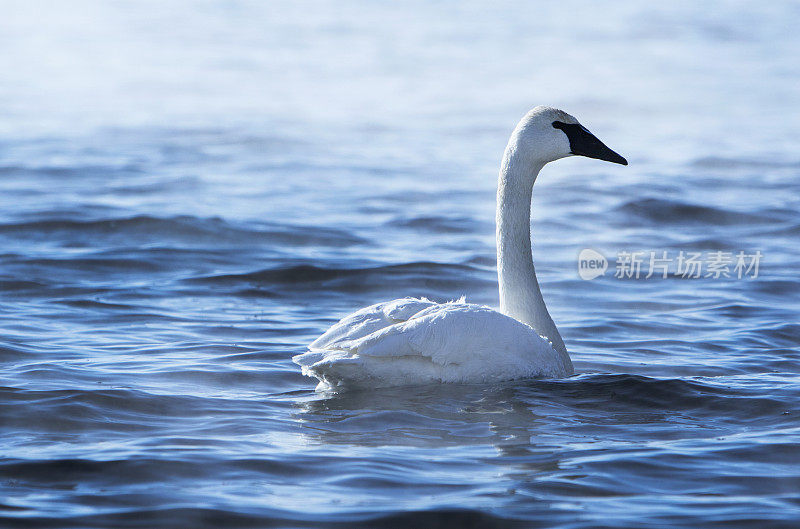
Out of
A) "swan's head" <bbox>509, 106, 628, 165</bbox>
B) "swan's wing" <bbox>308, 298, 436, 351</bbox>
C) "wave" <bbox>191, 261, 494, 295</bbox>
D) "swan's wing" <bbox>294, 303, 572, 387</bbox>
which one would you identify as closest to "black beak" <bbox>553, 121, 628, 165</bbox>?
"swan's head" <bbox>509, 106, 628, 165</bbox>

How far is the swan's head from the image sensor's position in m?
7.93

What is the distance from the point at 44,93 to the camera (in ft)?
83.9

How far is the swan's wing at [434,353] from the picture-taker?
680 cm

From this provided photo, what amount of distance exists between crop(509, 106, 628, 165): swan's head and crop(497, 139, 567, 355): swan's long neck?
0.19 ft

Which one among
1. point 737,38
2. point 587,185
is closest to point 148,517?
point 587,185

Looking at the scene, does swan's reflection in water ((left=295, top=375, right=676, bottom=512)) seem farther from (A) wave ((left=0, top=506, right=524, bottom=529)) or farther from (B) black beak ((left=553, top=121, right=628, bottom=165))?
(B) black beak ((left=553, top=121, right=628, bottom=165))

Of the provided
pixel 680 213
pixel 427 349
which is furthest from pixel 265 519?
pixel 680 213

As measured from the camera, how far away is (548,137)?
7.94 m

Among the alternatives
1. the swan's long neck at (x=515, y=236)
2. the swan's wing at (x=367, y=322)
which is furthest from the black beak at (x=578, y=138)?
the swan's wing at (x=367, y=322)

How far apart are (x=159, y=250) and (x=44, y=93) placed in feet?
47.7

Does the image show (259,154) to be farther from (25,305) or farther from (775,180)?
(25,305)

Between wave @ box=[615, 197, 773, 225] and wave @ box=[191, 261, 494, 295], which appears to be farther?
wave @ box=[615, 197, 773, 225]

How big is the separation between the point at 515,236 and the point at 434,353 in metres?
1.43

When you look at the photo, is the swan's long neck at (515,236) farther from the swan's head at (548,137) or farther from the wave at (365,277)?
the wave at (365,277)
